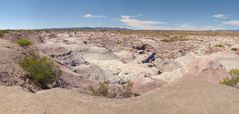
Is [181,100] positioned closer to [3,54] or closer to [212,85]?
[212,85]

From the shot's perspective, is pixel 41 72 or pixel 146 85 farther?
pixel 146 85

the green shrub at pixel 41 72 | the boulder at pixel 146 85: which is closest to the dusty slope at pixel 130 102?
the green shrub at pixel 41 72

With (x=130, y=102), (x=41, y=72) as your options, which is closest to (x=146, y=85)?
(x=41, y=72)

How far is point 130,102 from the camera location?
1252 cm

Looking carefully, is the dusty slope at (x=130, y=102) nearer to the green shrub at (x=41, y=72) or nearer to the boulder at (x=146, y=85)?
the green shrub at (x=41, y=72)

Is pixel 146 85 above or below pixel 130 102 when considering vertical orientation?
below

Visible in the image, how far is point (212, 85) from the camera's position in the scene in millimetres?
14586

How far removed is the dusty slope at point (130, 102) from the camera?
37.7 ft

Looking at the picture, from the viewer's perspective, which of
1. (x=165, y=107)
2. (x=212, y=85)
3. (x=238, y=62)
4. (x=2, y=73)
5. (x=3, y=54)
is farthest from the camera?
(x=238, y=62)

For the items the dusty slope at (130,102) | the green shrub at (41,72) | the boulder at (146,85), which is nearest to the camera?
the dusty slope at (130,102)

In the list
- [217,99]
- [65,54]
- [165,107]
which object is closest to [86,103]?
[165,107]

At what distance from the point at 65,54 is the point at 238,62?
63.5 feet

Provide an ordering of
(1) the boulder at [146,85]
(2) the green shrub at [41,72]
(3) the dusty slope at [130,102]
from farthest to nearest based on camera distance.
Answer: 1. (1) the boulder at [146,85]
2. (2) the green shrub at [41,72]
3. (3) the dusty slope at [130,102]

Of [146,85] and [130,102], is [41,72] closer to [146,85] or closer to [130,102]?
[146,85]
